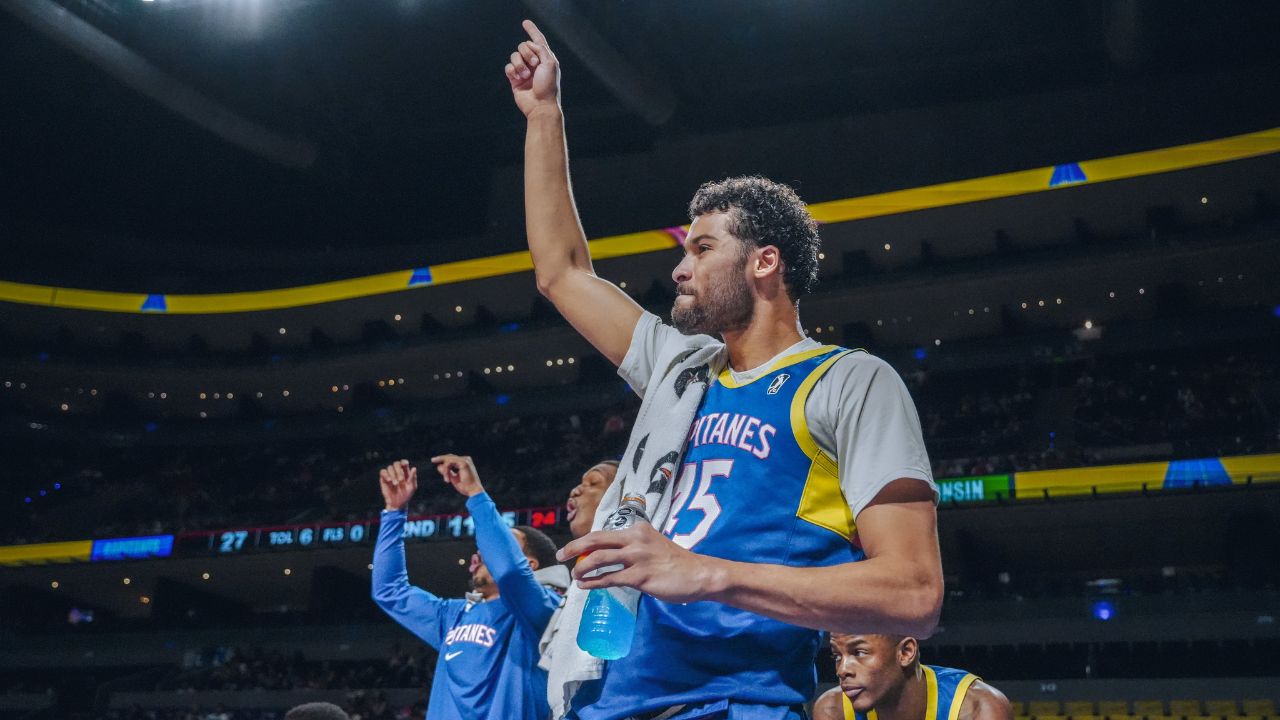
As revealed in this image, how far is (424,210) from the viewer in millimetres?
31047

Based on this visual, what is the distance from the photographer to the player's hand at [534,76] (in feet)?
9.87

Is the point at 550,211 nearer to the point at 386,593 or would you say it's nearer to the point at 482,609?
the point at 482,609

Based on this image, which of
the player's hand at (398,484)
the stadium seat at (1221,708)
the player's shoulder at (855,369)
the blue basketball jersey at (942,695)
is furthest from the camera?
the stadium seat at (1221,708)

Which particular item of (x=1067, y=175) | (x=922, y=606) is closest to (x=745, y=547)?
(x=922, y=606)

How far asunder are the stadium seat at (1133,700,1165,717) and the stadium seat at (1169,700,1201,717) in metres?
0.13

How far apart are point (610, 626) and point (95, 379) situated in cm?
3110

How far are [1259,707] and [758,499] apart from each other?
1537 centimetres

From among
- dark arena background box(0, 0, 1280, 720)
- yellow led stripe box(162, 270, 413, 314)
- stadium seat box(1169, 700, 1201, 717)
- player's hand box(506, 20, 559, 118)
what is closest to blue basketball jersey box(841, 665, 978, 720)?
player's hand box(506, 20, 559, 118)

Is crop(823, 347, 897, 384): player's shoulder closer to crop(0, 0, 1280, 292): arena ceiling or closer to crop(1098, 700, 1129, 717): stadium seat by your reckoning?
crop(1098, 700, 1129, 717): stadium seat

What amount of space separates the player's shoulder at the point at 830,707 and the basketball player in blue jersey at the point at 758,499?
2844 mm

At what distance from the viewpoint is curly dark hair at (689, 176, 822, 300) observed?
2592mm

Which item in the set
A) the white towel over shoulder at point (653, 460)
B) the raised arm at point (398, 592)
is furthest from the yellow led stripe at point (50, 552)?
the white towel over shoulder at point (653, 460)

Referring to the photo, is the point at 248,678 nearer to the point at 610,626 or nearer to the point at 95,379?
the point at 95,379

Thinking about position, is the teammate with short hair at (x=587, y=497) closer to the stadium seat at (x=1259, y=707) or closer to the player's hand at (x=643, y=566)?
the player's hand at (x=643, y=566)
